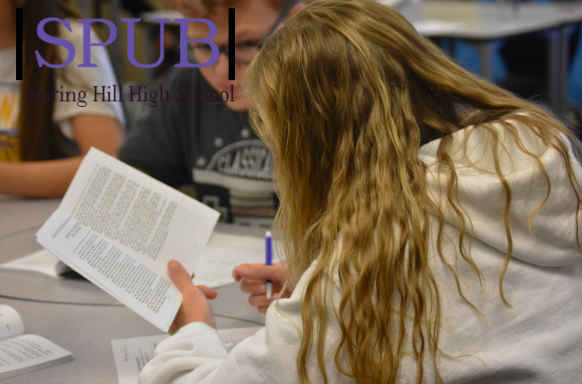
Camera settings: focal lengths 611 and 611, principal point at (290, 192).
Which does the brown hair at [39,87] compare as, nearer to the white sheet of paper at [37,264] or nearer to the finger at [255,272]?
the white sheet of paper at [37,264]

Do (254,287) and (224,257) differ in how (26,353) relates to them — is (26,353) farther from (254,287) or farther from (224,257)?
(224,257)

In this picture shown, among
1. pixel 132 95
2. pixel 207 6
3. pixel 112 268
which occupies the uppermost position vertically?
pixel 207 6

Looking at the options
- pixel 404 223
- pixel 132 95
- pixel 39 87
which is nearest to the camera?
pixel 404 223

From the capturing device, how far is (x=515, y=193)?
60 cm

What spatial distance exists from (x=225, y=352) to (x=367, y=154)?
30cm

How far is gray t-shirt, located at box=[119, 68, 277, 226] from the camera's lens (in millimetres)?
1408

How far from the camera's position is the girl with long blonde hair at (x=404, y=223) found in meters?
0.59

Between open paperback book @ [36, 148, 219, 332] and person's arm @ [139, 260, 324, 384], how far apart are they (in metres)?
0.08

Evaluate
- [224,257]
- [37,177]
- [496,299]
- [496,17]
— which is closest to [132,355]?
[224,257]

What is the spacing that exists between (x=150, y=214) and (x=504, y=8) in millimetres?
3213

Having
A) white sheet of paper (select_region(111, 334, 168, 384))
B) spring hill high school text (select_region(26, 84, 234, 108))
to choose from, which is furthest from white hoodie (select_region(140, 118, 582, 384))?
spring hill high school text (select_region(26, 84, 234, 108))

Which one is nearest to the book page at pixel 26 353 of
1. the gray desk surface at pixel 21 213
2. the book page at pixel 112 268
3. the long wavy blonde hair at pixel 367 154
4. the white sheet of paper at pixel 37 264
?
the book page at pixel 112 268

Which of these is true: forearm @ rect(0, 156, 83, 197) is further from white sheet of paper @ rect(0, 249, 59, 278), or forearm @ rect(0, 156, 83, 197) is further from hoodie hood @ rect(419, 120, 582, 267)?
hoodie hood @ rect(419, 120, 582, 267)

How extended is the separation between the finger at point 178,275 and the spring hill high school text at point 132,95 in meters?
0.63
